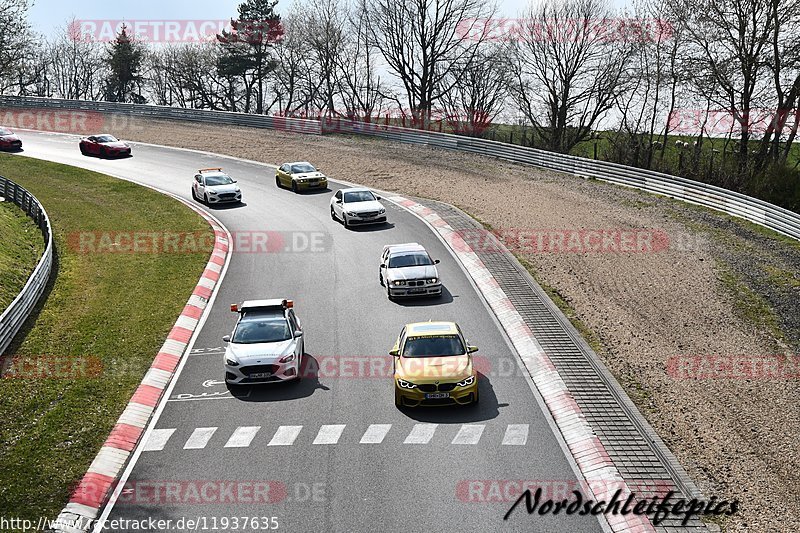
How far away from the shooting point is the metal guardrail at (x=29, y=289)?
1878 cm

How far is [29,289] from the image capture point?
2108 cm

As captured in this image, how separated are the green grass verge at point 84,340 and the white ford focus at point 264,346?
8.16ft

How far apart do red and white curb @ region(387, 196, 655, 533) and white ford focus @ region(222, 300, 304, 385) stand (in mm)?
5801

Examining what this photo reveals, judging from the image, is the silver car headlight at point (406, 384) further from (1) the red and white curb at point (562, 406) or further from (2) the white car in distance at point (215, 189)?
(2) the white car in distance at point (215, 189)

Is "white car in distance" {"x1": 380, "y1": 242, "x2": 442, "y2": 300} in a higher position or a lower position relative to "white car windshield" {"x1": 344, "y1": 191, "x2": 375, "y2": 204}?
lower

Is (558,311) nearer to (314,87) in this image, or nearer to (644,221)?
(644,221)

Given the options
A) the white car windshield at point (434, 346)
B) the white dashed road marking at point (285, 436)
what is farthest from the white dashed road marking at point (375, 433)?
the white car windshield at point (434, 346)

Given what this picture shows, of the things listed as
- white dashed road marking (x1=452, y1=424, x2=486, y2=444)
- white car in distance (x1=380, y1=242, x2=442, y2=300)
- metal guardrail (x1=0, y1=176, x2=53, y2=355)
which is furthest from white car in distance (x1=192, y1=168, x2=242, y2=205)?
white dashed road marking (x1=452, y1=424, x2=486, y2=444)

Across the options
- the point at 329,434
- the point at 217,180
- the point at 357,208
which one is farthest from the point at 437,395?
the point at 217,180

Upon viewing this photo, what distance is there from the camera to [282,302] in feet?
62.2

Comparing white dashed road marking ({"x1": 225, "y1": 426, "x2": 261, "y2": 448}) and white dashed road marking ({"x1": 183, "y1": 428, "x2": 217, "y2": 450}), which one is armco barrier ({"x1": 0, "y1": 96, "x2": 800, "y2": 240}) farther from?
white dashed road marking ({"x1": 183, "y1": 428, "x2": 217, "y2": 450})

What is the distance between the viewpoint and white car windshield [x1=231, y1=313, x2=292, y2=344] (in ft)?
58.1

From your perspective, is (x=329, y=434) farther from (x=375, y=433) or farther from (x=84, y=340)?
(x=84, y=340)

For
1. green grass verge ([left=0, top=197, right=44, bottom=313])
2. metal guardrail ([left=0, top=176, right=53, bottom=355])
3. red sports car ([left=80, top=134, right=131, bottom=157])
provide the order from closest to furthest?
metal guardrail ([left=0, top=176, right=53, bottom=355]) → green grass verge ([left=0, top=197, right=44, bottom=313]) → red sports car ([left=80, top=134, right=131, bottom=157])
